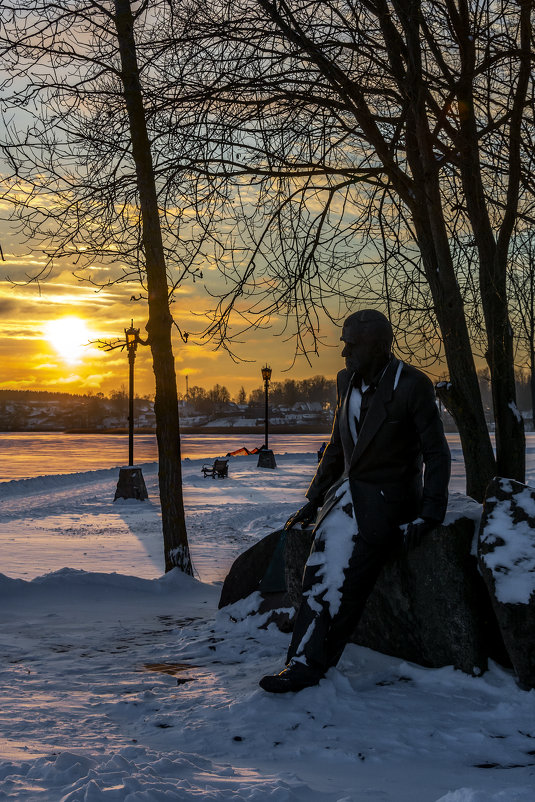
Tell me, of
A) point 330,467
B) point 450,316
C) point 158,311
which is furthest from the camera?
point 158,311

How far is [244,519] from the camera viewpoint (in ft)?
51.4

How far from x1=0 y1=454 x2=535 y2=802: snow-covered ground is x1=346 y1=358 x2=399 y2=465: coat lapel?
1.24m

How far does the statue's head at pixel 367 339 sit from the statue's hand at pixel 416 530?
0.87 metres

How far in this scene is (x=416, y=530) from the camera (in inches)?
163

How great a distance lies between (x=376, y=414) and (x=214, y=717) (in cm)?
179

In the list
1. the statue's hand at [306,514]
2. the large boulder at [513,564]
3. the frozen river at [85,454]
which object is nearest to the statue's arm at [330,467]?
the statue's hand at [306,514]

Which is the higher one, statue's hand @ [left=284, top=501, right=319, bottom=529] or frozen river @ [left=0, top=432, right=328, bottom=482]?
statue's hand @ [left=284, top=501, right=319, bottom=529]

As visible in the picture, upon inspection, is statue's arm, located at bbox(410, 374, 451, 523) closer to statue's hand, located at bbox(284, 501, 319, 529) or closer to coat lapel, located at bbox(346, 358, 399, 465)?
coat lapel, located at bbox(346, 358, 399, 465)

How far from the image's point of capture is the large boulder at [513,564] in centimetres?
393

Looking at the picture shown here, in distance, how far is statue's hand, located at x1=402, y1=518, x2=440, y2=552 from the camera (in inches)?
163

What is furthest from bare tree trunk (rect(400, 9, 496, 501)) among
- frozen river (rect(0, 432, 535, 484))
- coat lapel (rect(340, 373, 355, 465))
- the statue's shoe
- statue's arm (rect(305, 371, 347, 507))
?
frozen river (rect(0, 432, 535, 484))

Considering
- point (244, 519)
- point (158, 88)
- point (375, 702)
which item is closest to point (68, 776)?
point (375, 702)

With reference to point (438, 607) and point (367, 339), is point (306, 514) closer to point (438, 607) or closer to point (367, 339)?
point (438, 607)

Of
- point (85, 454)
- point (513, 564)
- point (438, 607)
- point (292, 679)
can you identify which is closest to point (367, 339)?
point (513, 564)
